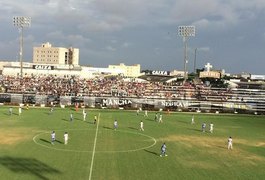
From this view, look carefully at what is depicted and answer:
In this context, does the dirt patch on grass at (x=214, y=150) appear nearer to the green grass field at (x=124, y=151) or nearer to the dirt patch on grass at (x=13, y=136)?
the green grass field at (x=124, y=151)

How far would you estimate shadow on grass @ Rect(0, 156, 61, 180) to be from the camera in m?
30.1

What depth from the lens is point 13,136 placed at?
45.4 metres

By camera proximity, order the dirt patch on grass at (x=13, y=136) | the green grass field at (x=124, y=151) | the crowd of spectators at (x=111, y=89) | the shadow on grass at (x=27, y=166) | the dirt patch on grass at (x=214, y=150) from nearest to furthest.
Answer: the shadow on grass at (x=27, y=166) → the green grass field at (x=124, y=151) → the dirt patch on grass at (x=214, y=150) → the dirt patch on grass at (x=13, y=136) → the crowd of spectators at (x=111, y=89)

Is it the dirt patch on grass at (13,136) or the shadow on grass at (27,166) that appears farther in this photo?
the dirt patch on grass at (13,136)

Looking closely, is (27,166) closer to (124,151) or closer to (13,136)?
(124,151)

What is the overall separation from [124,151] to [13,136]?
15148 millimetres

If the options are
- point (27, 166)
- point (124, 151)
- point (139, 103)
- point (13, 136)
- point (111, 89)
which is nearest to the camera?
point (27, 166)

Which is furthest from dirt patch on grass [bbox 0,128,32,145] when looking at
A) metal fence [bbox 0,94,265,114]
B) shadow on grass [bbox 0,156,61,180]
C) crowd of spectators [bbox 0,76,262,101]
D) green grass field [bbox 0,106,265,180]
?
crowd of spectators [bbox 0,76,262,101]

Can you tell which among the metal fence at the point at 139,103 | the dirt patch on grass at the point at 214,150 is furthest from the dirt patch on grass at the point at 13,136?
the metal fence at the point at 139,103

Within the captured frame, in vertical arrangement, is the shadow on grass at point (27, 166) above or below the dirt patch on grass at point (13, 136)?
below

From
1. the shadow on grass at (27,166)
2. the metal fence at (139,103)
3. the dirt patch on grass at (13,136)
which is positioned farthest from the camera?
the metal fence at (139,103)

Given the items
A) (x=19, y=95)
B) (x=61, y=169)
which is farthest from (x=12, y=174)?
(x=19, y=95)

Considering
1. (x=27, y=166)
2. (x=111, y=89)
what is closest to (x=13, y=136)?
(x=27, y=166)

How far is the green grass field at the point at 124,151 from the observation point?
1226 inches
